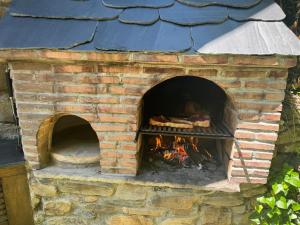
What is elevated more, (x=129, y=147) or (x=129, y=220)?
(x=129, y=147)

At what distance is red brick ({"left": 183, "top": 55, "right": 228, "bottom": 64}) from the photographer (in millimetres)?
1810

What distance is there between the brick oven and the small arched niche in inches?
0.8

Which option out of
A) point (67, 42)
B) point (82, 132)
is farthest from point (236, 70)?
point (82, 132)

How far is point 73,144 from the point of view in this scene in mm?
2693

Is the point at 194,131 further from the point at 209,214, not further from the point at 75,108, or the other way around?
the point at 75,108

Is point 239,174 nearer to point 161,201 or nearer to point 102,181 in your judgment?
point 161,201

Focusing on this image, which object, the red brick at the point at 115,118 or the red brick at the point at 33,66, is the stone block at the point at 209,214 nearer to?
the red brick at the point at 115,118

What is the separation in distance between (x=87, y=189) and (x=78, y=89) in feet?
3.16

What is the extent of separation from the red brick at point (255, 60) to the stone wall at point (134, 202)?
1127mm

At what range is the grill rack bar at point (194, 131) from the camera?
A: 2164 millimetres

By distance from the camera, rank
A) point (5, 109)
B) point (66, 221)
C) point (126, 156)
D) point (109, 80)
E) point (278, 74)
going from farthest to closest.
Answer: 1. point (5, 109)
2. point (66, 221)
3. point (126, 156)
4. point (109, 80)
5. point (278, 74)

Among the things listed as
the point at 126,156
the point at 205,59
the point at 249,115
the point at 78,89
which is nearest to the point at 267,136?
the point at 249,115

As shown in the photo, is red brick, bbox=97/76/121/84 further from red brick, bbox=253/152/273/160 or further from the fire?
red brick, bbox=253/152/273/160

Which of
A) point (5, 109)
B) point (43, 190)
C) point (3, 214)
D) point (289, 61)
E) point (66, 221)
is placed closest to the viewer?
point (289, 61)
